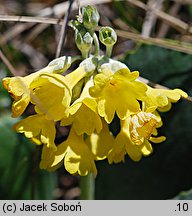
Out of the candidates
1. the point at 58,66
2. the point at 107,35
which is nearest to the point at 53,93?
the point at 58,66

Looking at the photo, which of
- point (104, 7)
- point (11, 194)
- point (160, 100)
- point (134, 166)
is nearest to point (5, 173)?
point (11, 194)

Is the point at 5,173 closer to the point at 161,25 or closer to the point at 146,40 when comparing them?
the point at 146,40

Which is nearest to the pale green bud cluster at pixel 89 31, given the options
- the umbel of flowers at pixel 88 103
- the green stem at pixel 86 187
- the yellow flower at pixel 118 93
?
the umbel of flowers at pixel 88 103

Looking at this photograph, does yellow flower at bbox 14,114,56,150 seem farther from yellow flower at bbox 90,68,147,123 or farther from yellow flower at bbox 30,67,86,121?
yellow flower at bbox 90,68,147,123

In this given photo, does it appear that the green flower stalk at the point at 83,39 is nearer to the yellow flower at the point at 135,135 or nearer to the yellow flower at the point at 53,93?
the yellow flower at the point at 53,93

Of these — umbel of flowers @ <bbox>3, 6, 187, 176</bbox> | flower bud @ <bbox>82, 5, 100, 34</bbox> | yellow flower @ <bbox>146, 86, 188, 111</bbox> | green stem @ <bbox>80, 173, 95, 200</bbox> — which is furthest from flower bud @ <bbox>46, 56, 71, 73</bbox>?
green stem @ <bbox>80, 173, 95, 200</bbox>

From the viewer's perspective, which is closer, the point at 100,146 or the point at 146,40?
the point at 100,146
